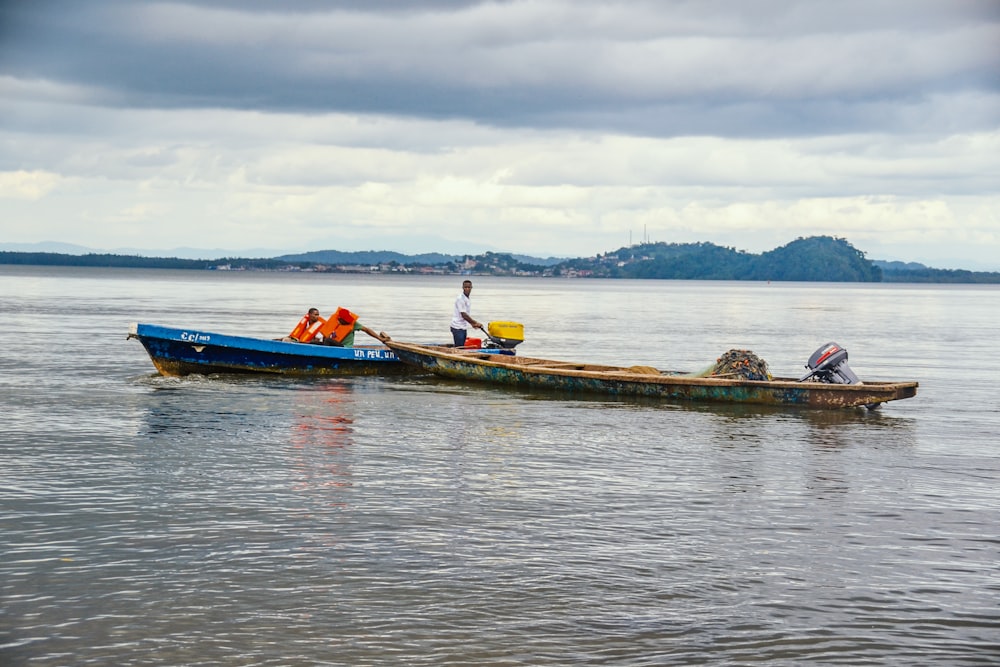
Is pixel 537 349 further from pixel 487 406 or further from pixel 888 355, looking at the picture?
pixel 487 406

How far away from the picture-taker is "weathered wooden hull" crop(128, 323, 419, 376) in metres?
25.2

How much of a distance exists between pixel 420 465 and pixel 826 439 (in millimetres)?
7584

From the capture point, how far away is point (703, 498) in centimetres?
1323

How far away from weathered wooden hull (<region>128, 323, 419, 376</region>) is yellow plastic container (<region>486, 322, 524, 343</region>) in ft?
7.25

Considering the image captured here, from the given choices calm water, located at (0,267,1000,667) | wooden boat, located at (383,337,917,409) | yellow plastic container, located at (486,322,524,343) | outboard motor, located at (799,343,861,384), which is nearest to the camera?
calm water, located at (0,267,1000,667)

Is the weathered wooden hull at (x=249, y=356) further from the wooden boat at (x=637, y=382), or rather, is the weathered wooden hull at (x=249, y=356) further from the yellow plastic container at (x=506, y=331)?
the yellow plastic container at (x=506, y=331)

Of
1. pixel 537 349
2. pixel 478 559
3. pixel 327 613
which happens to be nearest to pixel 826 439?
pixel 478 559

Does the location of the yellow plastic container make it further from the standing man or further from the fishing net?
the fishing net

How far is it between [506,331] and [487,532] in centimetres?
1598

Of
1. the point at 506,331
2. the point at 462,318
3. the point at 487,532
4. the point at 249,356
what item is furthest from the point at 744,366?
the point at 487,532

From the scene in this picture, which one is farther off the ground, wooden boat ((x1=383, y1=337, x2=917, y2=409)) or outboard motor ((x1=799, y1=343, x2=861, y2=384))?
outboard motor ((x1=799, y1=343, x2=861, y2=384))

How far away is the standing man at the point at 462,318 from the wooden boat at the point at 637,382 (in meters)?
0.90

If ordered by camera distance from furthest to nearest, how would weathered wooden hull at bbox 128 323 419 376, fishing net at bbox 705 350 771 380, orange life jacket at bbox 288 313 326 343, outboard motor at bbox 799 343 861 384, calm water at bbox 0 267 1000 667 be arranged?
orange life jacket at bbox 288 313 326 343
weathered wooden hull at bbox 128 323 419 376
fishing net at bbox 705 350 771 380
outboard motor at bbox 799 343 861 384
calm water at bbox 0 267 1000 667

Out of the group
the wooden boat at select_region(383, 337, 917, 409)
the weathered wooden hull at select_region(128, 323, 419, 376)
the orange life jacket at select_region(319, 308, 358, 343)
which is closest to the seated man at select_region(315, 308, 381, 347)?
the orange life jacket at select_region(319, 308, 358, 343)
